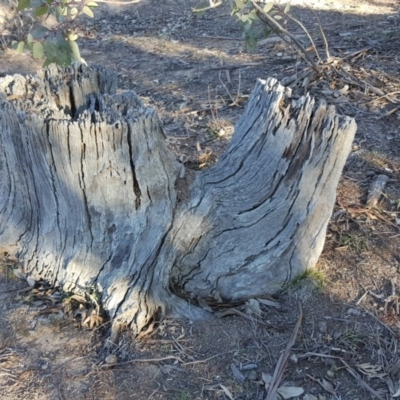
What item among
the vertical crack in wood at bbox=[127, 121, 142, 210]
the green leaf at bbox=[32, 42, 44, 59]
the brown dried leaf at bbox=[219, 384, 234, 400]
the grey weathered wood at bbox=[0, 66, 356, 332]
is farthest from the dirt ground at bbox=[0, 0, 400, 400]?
the green leaf at bbox=[32, 42, 44, 59]

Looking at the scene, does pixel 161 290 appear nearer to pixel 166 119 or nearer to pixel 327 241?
pixel 327 241

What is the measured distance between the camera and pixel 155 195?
288 centimetres

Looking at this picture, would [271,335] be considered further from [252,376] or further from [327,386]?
[327,386]

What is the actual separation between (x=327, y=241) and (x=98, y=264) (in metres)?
1.44

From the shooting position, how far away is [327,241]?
11.2ft

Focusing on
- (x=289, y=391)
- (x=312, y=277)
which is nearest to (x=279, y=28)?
(x=312, y=277)

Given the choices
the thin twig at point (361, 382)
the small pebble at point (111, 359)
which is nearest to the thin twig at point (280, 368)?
the thin twig at point (361, 382)

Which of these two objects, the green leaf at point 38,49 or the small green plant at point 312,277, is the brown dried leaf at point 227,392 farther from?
the green leaf at point 38,49

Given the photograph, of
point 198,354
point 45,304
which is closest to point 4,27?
point 45,304

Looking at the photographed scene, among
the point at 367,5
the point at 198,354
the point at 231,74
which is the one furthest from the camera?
the point at 367,5

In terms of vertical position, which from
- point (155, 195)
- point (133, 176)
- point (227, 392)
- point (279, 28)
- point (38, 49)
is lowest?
point (227, 392)

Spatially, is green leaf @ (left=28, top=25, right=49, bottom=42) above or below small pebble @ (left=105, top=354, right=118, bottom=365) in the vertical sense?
above

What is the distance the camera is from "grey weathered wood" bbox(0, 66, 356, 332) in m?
2.74

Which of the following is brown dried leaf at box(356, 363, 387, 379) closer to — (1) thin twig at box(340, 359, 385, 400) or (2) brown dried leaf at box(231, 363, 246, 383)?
(1) thin twig at box(340, 359, 385, 400)
